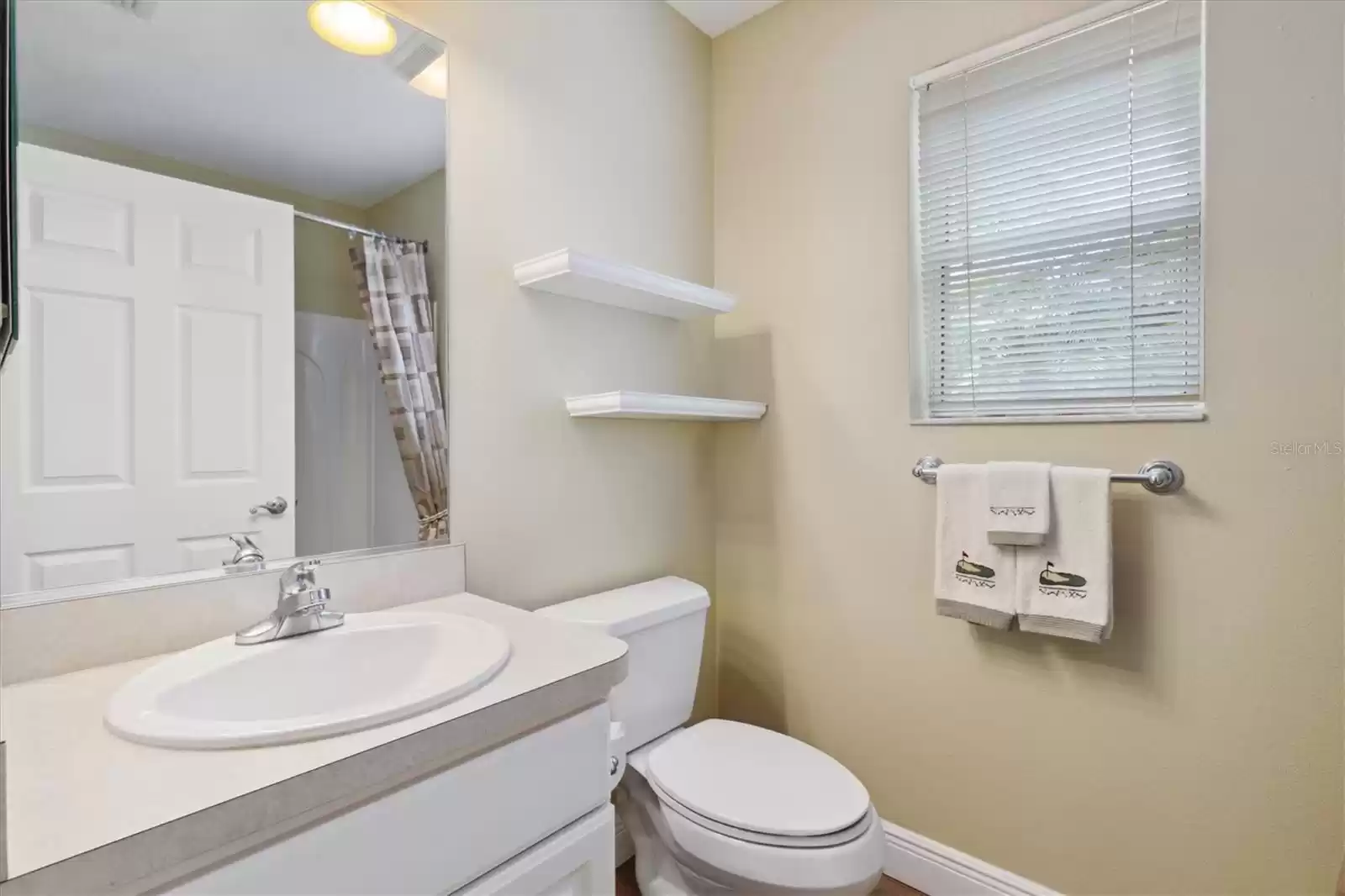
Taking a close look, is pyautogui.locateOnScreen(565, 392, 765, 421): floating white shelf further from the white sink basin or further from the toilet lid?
the toilet lid

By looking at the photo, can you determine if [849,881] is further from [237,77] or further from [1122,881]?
[237,77]

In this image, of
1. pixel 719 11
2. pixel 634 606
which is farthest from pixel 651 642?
pixel 719 11

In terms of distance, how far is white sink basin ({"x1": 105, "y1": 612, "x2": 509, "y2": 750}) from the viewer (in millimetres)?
692

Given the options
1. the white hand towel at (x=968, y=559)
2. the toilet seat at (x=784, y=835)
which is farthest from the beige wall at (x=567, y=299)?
the white hand towel at (x=968, y=559)

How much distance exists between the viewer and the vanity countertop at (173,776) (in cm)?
54

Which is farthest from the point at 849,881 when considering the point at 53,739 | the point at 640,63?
the point at 640,63

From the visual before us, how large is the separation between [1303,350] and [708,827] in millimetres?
1384

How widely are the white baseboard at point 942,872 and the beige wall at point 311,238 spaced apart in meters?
1.67

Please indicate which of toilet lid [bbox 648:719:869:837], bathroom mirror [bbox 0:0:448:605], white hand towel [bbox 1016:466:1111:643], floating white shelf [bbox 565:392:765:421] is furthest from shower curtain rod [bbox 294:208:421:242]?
white hand towel [bbox 1016:466:1111:643]

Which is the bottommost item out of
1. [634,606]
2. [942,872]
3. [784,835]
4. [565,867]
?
[942,872]

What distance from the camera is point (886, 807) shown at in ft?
5.48

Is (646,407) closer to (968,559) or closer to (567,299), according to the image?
(567,299)

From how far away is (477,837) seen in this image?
30.9 inches

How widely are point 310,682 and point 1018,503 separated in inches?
53.4
